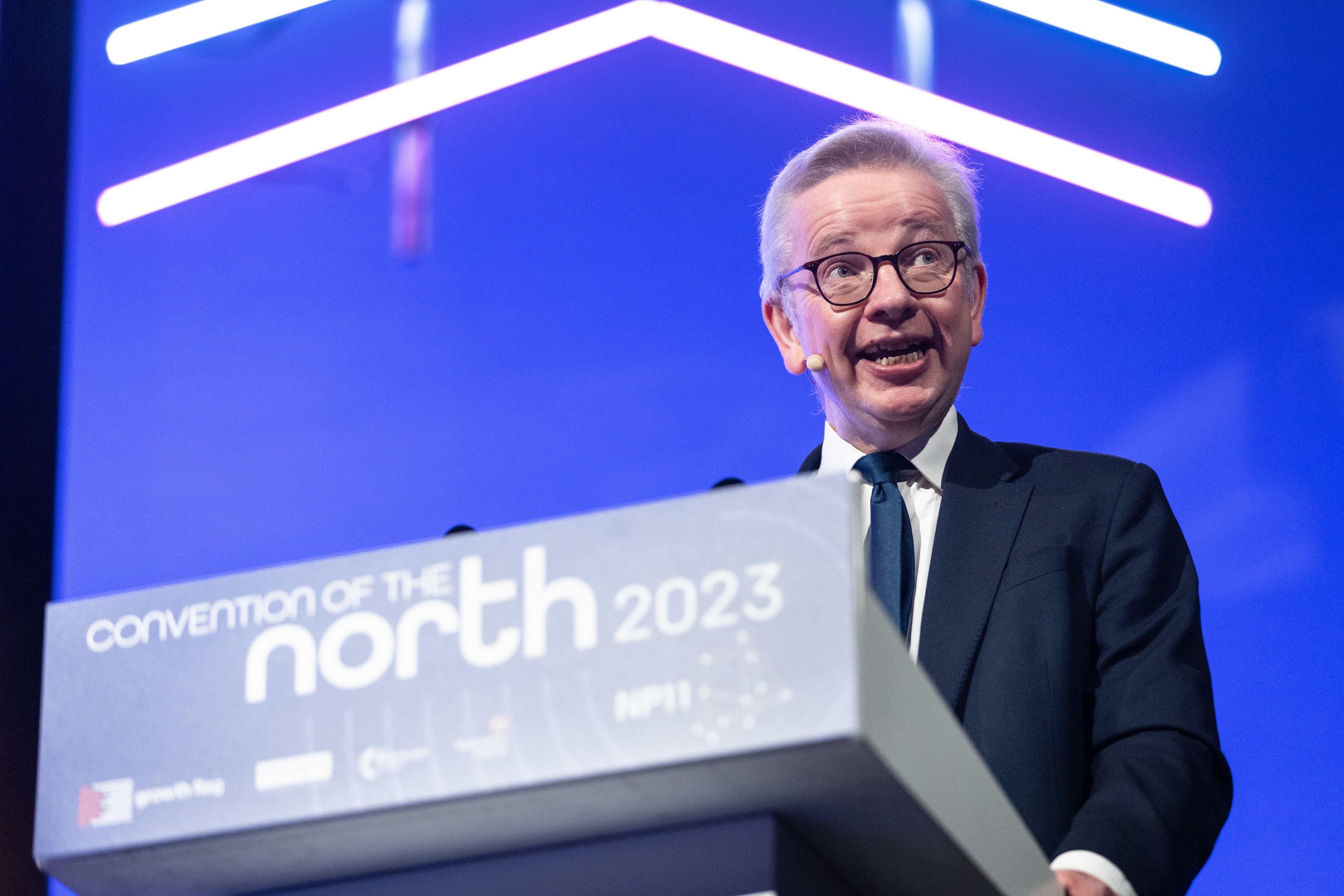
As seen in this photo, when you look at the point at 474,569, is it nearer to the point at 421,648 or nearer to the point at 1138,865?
the point at 421,648

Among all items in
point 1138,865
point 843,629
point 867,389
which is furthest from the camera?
point 867,389

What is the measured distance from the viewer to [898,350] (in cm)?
192

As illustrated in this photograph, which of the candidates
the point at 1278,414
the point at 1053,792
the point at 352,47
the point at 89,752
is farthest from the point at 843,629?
the point at 352,47

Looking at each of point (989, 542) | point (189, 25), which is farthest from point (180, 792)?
point (189, 25)

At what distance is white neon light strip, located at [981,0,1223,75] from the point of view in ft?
8.26

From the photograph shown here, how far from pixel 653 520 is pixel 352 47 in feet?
7.52

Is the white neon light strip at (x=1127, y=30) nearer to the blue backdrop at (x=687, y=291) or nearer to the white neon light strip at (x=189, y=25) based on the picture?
the blue backdrop at (x=687, y=291)

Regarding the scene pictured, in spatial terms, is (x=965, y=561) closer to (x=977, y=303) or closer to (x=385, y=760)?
(x=977, y=303)

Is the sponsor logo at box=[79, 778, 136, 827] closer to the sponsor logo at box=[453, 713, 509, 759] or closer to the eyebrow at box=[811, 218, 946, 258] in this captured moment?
the sponsor logo at box=[453, 713, 509, 759]

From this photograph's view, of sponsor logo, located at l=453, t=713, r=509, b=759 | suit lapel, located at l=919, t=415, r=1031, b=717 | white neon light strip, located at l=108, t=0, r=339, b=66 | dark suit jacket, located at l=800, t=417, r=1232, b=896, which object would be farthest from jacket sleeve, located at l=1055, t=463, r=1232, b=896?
white neon light strip, located at l=108, t=0, r=339, b=66

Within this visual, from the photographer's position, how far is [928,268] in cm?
194

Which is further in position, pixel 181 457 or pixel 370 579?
pixel 181 457

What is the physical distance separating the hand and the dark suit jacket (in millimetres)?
151

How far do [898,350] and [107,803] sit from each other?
1299mm
